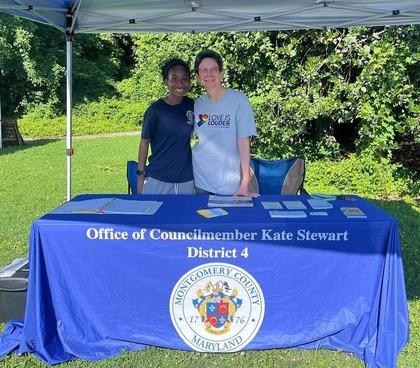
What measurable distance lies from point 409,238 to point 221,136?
9.83ft

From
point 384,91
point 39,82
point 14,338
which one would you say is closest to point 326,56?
point 384,91

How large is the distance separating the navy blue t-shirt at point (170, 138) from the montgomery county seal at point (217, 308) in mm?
939

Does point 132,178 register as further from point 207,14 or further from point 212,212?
point 212,212

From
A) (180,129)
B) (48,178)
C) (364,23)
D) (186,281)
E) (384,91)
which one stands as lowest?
(48,178)

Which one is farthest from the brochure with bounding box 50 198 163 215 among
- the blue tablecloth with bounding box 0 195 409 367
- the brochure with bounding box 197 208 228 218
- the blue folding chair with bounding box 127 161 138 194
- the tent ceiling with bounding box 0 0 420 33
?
the tent ceiling with bounding box 0 0 420 33

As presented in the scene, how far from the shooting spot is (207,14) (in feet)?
13.4

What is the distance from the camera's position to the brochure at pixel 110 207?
9.04 feet

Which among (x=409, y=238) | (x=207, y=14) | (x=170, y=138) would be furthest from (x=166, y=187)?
(x=409, y=238)

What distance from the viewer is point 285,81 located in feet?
23.9

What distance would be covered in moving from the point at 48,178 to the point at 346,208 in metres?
7.27

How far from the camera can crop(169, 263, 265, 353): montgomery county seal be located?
8.63ft

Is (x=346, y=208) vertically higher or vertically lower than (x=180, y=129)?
lower

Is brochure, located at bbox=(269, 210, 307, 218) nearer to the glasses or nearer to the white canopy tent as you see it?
the glasses

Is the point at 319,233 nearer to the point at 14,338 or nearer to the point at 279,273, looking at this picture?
the point at 279,273
